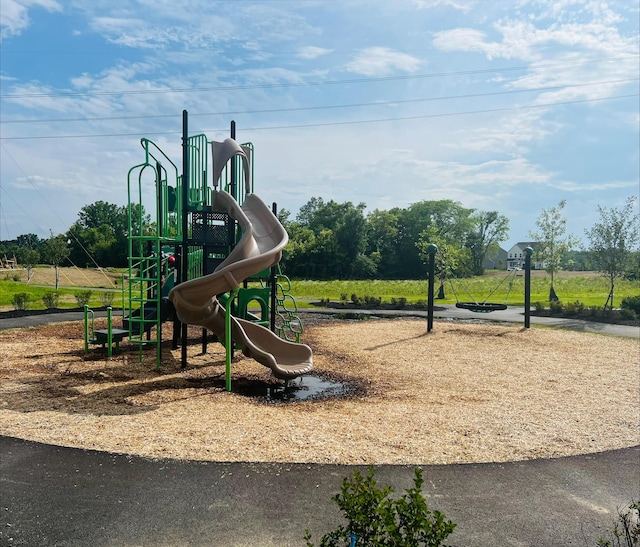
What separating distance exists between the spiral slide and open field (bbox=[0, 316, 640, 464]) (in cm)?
63

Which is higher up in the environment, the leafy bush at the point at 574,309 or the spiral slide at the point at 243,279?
the spiral slide at the point at 243,279

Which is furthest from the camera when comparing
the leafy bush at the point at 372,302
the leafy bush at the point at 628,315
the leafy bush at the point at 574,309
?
the leafy bush at the point at 372,302

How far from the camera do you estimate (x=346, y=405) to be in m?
7.62

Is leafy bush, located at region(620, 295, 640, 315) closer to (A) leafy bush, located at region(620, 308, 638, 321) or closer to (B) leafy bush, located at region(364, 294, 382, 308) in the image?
(A) leafy bush, located at region(620, 308, 638, 321)

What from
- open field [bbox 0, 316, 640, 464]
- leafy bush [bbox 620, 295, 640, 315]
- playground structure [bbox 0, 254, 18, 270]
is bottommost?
open field [bbox 0, 316, 640, 464]

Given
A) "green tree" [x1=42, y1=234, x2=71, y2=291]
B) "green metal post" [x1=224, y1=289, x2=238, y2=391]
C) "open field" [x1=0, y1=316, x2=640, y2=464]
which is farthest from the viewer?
"green tree" [x1=42, y1=234, x2=71, y2=291]

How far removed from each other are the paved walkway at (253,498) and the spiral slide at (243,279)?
10.9ft

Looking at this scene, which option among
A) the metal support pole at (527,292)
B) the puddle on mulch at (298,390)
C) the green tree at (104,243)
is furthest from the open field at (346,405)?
the green tree at (104,243)

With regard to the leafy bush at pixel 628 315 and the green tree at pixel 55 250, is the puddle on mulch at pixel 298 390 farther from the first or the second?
the green tree at pixel 55 250

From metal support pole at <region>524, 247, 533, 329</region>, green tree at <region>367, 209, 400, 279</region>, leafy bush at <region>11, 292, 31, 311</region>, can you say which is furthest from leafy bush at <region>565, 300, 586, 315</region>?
green tree at <region>367, 209, 400, 279</region>

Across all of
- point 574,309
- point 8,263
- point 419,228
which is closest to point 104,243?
point 8,263

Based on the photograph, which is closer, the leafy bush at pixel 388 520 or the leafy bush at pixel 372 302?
the leafy bush at pixel 388 520

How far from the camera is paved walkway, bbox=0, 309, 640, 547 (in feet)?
12.3

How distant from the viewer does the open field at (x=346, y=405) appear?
567cm
